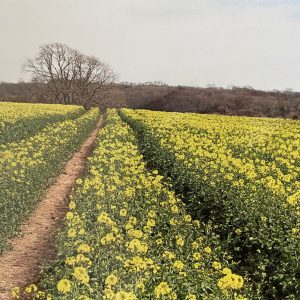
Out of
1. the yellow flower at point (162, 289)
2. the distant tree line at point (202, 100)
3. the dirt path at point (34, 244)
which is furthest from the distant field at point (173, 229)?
the distant tree line at point (202, 100)

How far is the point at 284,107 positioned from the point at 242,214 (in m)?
46.4

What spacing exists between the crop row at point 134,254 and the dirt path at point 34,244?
503mm

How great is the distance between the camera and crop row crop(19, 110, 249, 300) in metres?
5.11

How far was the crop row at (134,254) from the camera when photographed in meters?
5.11

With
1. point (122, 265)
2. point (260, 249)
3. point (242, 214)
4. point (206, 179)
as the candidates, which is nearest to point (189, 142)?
point (206, 179)

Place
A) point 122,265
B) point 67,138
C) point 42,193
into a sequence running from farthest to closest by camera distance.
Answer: point 67,138, point 42,193, point 122,265

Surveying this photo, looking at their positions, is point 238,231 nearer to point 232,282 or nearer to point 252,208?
point 252,208

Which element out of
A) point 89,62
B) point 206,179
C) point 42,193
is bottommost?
point 42,193

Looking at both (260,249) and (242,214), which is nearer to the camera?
(260,249)

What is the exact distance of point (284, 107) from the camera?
173 ft

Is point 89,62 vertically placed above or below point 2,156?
above

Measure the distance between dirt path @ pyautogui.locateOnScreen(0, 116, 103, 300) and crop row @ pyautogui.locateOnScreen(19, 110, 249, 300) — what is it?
19.8 inches

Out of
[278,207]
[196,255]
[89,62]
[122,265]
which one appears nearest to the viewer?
[122,265]

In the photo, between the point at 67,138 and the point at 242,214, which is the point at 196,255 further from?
the point at 67,138
